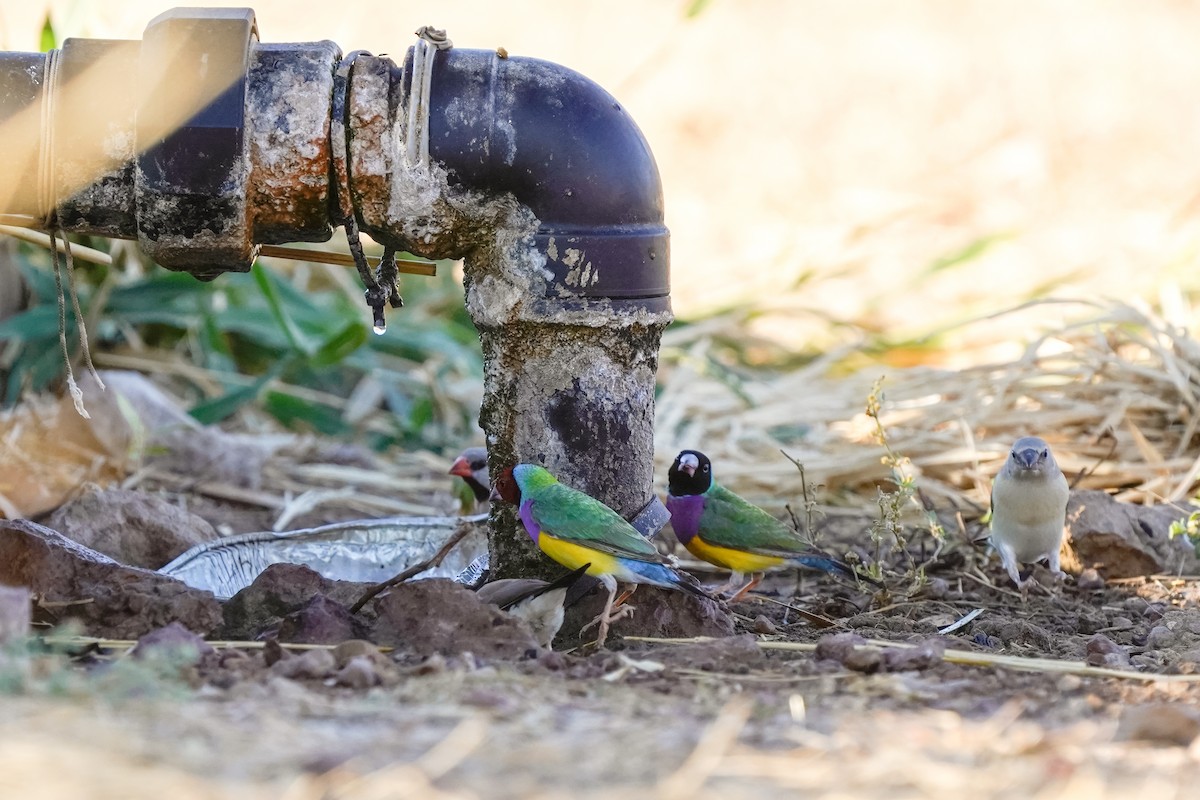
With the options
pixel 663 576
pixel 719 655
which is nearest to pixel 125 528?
pixel 663 576

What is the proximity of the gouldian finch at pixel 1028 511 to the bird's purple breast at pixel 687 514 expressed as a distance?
877 mm

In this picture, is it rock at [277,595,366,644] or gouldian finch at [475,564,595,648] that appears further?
gouldian finch at [475,564,595,648]

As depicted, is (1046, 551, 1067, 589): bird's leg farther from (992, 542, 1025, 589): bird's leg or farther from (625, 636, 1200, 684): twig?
(625, 636, 1200, 684): twig

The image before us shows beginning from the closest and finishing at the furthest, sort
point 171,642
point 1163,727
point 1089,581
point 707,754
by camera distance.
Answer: point 707,754 → point 1163,727 → point 171,642 → point 1089,581

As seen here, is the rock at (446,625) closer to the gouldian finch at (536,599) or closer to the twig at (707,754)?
the gouldian finch at (536,599)

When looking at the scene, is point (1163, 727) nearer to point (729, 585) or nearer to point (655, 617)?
point (655, 617)

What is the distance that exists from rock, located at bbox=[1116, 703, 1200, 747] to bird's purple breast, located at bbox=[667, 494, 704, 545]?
5.04ft

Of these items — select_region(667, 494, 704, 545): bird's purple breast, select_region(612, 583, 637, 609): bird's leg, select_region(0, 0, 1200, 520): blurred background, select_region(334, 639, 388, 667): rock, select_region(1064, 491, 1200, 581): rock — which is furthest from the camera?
select_region(0, 0, 1200, 520): blurred background

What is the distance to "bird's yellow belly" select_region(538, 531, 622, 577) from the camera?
126 inches

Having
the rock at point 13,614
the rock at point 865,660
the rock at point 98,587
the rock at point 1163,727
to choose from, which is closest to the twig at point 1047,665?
the rock at point 865,660

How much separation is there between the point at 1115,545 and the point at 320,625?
2.42 metres

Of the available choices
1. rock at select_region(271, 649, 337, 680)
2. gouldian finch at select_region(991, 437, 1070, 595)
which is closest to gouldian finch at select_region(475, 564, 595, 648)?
rock at select_region(271, 649, 337, 680)

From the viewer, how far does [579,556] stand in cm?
322

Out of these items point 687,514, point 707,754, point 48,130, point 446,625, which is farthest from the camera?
point 687,514
